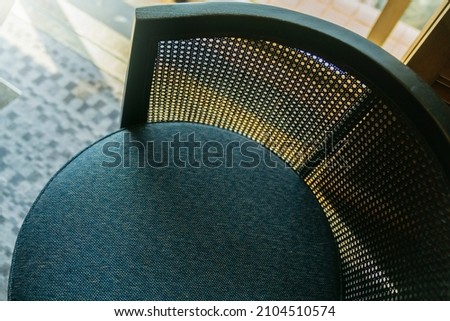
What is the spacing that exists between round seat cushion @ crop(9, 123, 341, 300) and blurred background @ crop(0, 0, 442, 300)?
548 millimetres

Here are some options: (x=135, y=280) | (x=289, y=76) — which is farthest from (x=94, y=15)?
(x=135, y=280)

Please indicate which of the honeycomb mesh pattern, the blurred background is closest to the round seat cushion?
the honeycomb mesh pattern

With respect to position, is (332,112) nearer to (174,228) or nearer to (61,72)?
(174,228)

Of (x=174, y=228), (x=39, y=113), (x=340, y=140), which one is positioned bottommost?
(x=174, y=228)

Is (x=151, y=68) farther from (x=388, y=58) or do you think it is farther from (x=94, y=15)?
(x=94, y=15)

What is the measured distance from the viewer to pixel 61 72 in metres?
1.70

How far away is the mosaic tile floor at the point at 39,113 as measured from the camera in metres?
1.46

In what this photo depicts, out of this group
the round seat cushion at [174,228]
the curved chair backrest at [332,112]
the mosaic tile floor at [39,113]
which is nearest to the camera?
the curved chair backrest at [332,112]

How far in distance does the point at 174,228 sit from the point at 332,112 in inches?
16.1

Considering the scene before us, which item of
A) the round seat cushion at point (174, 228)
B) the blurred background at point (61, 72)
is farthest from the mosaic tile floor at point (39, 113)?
the round seat cushion at point (174, 228)

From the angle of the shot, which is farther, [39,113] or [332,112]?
[39,113]

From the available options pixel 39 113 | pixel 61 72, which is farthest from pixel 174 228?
pixel 61 72

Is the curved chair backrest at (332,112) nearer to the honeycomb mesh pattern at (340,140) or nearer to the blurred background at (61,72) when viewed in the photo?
the honeycomb mesh pattern at (340,140)

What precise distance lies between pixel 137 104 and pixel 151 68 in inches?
4.2
